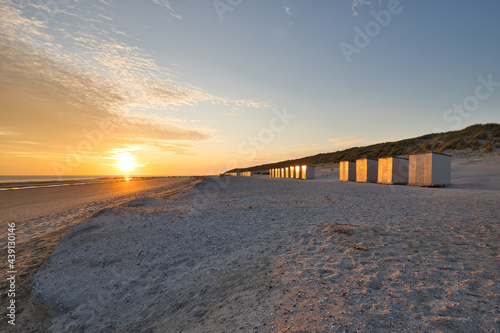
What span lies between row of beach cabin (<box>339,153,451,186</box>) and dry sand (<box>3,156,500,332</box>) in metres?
12.3

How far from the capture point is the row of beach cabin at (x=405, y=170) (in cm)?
1853

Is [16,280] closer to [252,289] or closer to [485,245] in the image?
[252,289]

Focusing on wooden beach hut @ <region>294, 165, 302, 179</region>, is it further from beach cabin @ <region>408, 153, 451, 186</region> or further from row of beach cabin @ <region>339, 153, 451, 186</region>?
beach cabin @ <region>408, 153, 451, 186</region>

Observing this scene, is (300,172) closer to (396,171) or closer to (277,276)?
(396,171)

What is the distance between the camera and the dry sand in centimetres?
274

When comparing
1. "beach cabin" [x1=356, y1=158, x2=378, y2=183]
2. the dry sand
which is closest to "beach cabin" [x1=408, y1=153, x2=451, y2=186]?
"beach cabin" [x1=356, y1=158, x2=378, y2=183]

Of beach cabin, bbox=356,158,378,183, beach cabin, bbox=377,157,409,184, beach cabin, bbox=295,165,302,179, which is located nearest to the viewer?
beach cabin, bbox=377,157,409,184

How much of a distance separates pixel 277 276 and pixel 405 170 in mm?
23428

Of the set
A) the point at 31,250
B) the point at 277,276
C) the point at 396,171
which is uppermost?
the point at 396,171

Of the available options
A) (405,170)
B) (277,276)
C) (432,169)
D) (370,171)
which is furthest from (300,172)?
(277,276)

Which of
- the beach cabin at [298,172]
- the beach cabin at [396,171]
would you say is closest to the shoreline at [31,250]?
the beach cabin at [396,171]

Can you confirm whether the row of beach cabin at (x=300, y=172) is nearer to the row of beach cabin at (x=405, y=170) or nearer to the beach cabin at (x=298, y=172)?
the beach cabin at (x=298, y=172)

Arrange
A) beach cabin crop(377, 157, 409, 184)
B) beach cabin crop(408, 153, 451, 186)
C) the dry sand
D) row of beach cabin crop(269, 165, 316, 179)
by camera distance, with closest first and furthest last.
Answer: the dry sand, beach cabin crop(408, 153, 451, 186), beach cabin crop(377, 157, 409, 184), row of beach cabin crop(269, 165, 316, 179)

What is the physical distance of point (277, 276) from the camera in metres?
3.90
